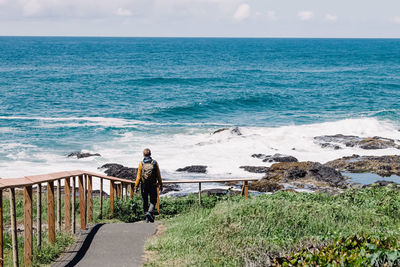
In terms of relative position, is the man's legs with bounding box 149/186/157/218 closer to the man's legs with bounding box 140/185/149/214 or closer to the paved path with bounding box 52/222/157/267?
the man's legs with bounding box 140/185/149/214

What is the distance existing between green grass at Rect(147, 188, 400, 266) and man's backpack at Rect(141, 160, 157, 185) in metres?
1.19

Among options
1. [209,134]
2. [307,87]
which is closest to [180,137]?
[209,134]

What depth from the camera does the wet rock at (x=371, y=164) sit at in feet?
76.0

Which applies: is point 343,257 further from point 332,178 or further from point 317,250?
point 332,178

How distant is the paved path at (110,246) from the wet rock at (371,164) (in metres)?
15.7

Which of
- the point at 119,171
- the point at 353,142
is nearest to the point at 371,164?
the point at 353,142

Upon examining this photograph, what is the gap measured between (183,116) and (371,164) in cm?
2045

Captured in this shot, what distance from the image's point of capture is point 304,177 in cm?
2155

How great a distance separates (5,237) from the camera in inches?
372

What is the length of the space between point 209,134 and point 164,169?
31.3 ft

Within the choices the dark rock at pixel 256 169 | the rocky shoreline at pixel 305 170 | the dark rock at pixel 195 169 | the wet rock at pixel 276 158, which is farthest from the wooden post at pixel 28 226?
the wet rock at pixel 276 158

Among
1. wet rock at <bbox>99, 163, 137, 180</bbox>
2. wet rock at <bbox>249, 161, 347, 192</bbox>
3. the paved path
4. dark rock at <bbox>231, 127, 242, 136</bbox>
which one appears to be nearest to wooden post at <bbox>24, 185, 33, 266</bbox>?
the paved path

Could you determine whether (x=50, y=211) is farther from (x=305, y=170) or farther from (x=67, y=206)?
(x=305, y=170)

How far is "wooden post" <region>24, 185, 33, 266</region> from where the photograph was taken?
7.17 m
